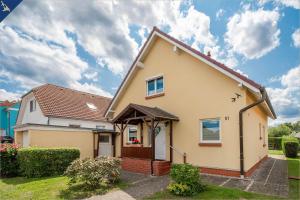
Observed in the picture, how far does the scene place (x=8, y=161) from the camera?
38.6 ft

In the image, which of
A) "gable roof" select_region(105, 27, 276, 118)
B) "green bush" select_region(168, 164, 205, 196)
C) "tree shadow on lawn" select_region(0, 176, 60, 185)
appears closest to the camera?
"green bush" select_region(168, 164, 205, 196)

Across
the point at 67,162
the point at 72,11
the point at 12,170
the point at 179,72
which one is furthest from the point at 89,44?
the point at 12,170

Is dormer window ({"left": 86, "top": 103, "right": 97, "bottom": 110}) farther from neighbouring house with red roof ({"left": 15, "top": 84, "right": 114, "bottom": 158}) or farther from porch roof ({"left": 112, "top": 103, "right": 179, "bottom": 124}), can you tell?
porch roof ({"left": 112, "top": 103, "right": 179, "bottom": 124})

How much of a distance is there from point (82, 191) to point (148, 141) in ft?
21.5

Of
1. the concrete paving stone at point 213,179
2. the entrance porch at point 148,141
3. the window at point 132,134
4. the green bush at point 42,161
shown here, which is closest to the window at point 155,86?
the entrance porch at point 148,141

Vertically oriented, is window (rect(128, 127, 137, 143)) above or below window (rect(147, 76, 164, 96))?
below

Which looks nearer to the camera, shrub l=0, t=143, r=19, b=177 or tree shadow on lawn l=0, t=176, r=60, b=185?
tree shadow on lawn l=0, t=176, r=60, b=185

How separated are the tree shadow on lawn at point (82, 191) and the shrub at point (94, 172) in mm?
228

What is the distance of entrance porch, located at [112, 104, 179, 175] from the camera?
37.7 ft

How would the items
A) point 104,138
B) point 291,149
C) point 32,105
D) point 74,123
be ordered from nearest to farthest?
point 104,138, point 291,149, point 74,123, point 32,105

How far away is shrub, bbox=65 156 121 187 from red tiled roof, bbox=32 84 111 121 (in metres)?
11.5

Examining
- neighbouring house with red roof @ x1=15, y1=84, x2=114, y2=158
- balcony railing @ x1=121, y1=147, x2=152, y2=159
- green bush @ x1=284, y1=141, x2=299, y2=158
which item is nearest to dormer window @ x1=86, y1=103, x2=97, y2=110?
neighbouring house with red roof @ x1=15, y1=84, x2=114, y2=158

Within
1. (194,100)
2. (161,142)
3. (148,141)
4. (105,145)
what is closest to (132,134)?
(148,141)

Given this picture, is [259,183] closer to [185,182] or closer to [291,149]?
[185,182]
